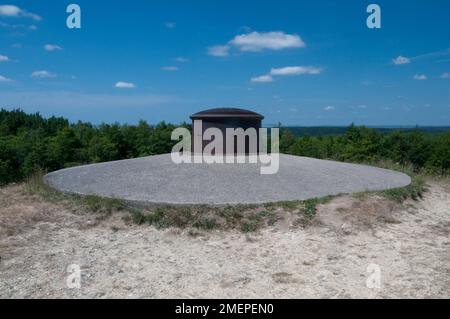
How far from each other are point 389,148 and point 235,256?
2330 cm

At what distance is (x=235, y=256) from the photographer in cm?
512

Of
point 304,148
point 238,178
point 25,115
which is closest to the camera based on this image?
point 238,178

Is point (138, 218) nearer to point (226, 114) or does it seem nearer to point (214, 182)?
point (214, 182)

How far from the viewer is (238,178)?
8234 mm

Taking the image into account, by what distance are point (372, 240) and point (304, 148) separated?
20.9 meters

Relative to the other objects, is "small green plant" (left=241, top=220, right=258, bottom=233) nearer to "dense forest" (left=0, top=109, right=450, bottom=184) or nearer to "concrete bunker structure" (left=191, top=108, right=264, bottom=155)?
"concrete bunker structure" (left=191, top=108, right=264, bottom=155)

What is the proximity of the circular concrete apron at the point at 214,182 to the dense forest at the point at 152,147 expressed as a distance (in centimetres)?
1508

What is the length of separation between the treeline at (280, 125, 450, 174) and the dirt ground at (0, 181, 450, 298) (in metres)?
18.3

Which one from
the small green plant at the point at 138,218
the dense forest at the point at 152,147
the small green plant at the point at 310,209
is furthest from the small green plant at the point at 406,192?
the dense forest at the point at 152,147

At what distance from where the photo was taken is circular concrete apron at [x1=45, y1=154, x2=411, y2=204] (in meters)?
7.04

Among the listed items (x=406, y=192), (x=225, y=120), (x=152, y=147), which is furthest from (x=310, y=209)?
(x=152, y=147)

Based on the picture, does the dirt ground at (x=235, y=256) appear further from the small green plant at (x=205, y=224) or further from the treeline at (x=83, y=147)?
the treeline at (x=83, y=147)
